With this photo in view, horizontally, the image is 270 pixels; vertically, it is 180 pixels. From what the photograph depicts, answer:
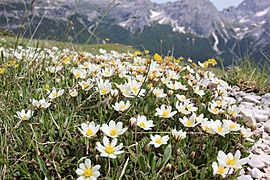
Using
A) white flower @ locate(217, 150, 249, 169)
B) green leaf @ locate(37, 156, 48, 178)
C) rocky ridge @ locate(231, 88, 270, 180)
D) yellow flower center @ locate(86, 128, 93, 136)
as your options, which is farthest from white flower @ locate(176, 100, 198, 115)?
green leaf @ locate(37, 156, 48, 178)

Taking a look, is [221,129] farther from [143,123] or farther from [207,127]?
[143,123]

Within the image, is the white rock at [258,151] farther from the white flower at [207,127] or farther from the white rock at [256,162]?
the white flower at [207,127]

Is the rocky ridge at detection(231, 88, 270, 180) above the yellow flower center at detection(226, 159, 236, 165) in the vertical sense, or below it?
below

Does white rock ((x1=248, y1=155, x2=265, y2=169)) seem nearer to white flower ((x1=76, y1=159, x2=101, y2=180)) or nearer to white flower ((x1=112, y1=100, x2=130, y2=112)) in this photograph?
white flower ((x1=112, y1=100, x2=130, y2=112))

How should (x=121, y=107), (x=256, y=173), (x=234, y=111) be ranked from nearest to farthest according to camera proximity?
(x=256, y=173) → (x=121, y=107) → (x=234, y=111)

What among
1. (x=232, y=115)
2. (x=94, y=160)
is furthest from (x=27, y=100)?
(x=232, y=115)

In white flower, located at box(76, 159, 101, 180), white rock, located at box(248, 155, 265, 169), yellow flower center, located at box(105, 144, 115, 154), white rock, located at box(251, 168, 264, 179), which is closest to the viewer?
white flower, located at box(76, 159, 101, 180)

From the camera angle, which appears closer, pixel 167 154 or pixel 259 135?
pixel 167 154

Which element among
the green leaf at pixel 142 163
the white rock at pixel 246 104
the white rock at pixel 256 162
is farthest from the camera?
the white rock at pixel 246 104

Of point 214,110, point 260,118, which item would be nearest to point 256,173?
point 214,110

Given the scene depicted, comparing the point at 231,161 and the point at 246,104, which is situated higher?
the point at 231,161

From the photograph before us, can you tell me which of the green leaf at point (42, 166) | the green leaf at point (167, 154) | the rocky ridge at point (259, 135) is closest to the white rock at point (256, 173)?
the rocky ridge at point (259, 135)
